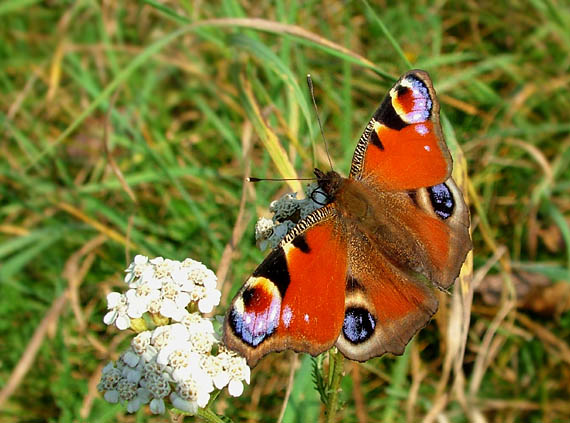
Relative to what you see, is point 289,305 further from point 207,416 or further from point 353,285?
point 207,416

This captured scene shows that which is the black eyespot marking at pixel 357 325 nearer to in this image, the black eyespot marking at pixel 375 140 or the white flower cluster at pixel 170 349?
the white flower cluster at pixel 170 349

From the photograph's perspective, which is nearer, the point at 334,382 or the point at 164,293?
the point at 164,293

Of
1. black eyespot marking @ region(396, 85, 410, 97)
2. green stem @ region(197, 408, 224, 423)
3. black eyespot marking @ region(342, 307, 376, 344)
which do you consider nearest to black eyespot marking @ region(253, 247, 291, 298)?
black eyespot marking @ region(342, 307, 376, 344)

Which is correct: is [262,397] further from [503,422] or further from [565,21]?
[565,21]

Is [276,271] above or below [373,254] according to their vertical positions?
below

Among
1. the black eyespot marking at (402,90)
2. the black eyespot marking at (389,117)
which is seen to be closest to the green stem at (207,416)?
the black eyespot marking at (389,117)

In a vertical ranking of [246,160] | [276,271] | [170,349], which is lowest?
[170,349]

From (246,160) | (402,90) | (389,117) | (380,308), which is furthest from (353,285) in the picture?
(246,160)

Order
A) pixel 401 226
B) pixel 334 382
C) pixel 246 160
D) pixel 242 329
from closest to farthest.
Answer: pixel 242 329, pixel 334 382, pixel 401 226, pixel 246 160

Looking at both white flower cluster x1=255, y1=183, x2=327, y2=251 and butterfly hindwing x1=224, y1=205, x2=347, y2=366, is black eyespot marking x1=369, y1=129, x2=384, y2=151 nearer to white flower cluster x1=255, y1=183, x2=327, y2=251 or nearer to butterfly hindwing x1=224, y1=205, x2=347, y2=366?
white flower cluster x1=255, y1=183, x2=327, y2=251
